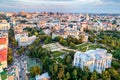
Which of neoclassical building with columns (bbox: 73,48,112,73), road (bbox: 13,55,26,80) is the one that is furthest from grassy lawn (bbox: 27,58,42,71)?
neoclassical building with columns (bbox: 73,48,112,73)

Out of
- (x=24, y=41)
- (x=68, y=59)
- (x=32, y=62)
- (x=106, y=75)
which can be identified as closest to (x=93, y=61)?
(x=106, y=75)

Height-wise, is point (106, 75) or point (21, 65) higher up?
point (106, 75)

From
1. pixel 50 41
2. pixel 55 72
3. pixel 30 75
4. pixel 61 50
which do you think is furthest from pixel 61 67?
pixel 50 41

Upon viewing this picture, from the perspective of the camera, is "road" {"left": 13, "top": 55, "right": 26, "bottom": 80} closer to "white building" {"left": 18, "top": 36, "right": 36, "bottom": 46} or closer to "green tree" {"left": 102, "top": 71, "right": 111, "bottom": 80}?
"white building" {"left": 18, "top": 36, "right": 36, "bottom": 46}

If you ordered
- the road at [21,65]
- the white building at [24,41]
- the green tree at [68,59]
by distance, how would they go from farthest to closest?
the white building at [24,41]
the green tree at [68,59]
the road at [21,65]

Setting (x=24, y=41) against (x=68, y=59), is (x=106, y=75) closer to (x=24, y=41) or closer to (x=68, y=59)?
(x=68, y=59)

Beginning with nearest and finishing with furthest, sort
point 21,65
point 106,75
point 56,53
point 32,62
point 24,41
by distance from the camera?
1. point 106,75
2. point 21,65
3. point 32,62
4. point 56,53
5. point 24,41

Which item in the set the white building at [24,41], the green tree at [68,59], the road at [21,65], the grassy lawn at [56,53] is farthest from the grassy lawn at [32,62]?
the white building at [24,41]

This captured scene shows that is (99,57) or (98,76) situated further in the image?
(99,57)

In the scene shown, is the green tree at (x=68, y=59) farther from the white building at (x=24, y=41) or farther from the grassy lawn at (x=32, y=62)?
the white building at (x=24, y=41)

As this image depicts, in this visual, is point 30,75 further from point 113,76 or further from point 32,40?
point 32,40

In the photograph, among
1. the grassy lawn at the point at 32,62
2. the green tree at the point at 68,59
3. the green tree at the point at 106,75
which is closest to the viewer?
the green tree at the point at 106,75
